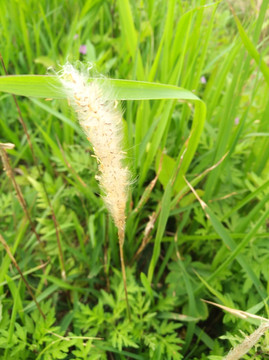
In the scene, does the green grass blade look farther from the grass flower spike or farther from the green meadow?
the green meadow

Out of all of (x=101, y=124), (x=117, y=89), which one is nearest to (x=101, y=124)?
(x=101, y=124)

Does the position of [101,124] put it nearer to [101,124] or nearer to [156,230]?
[101,124]

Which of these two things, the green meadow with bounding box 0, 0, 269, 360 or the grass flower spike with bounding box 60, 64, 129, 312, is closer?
the grass flower spike with bounding box 60, 64, 129, 312

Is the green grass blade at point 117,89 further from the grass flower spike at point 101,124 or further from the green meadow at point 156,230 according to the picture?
the green meadow at point 156,230

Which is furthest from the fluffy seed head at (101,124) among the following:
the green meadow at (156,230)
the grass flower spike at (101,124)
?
the green meadow at (156,230)

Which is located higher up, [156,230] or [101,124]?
[101,124]

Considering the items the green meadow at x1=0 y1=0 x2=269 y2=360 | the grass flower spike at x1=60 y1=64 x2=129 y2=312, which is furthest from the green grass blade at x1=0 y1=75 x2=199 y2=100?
the green meadow at x1=0 y1=0 x2=269 y2=360

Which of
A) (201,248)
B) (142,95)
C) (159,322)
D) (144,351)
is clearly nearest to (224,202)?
(201,248)
